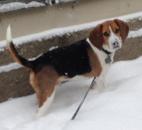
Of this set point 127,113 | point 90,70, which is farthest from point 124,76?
point 127,113

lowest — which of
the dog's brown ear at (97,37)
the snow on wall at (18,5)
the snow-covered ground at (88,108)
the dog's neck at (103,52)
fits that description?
the snow-covered ground at (88,108)

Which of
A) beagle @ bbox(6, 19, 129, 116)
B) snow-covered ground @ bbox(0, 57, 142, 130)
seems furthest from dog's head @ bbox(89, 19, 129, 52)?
snow-covered ground @ bbox(0, 57, 142, 130)

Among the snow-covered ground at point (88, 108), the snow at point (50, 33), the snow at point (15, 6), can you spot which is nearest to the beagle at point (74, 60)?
the snow-covered ground at point (88, 108)

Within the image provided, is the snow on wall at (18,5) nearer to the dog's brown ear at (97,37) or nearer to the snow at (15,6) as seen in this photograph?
the snow at (15,6)

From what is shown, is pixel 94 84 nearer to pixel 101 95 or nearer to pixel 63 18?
pixel 101 95

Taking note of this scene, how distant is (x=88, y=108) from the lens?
4.57 meters

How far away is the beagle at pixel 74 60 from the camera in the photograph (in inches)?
175

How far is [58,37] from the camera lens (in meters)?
5.00

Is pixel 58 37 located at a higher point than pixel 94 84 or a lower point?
higher

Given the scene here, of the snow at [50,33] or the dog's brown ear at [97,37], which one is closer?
the dog's brown ear at [97,37]

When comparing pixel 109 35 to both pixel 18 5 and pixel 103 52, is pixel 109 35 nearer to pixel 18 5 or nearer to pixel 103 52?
pixel 103 52

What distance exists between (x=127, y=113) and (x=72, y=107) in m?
0.60

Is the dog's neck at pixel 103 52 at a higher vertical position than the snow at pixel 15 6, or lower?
lower

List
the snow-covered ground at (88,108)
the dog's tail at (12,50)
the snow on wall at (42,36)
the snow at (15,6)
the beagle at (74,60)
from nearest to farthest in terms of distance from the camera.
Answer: the snow-covered ground at (88,108)
the dog's tail at (12,50)
the beagle at (74,60)
the snow at (15,6)
the snow on wall at (42,36)
